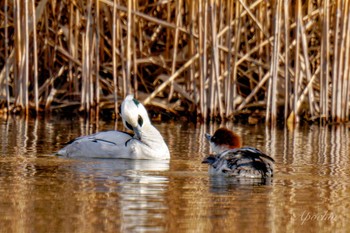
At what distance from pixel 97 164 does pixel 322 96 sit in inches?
201

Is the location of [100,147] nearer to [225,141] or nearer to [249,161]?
[225,141]

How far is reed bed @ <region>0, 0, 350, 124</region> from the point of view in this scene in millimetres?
12758

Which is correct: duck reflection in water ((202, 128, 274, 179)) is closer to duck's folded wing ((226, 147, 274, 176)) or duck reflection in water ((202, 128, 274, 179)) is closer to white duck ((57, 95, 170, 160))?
duck's folded wing ((226, 147, 274, 176))

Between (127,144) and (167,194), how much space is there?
2360mm

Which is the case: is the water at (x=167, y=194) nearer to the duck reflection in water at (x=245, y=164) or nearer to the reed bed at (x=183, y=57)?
the duck reflection in water at (x=245, y=164)

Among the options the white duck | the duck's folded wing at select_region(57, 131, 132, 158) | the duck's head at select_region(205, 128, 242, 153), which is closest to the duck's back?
the duck's head at select_region(205, 128, 242, 153)

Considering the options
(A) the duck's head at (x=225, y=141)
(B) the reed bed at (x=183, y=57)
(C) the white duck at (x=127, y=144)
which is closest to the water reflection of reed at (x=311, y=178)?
(A) the duck's head at (x=225, y=141)

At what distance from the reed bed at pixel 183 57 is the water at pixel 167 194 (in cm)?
275

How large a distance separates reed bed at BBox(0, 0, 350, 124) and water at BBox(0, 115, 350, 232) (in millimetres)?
2746

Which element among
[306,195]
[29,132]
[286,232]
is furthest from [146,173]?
[29,132]

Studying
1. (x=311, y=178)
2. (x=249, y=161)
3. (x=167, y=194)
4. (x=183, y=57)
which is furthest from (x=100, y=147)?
(x=183, y=57)

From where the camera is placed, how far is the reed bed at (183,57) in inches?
502

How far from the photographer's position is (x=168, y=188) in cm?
693

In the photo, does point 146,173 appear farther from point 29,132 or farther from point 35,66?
point 35,66
